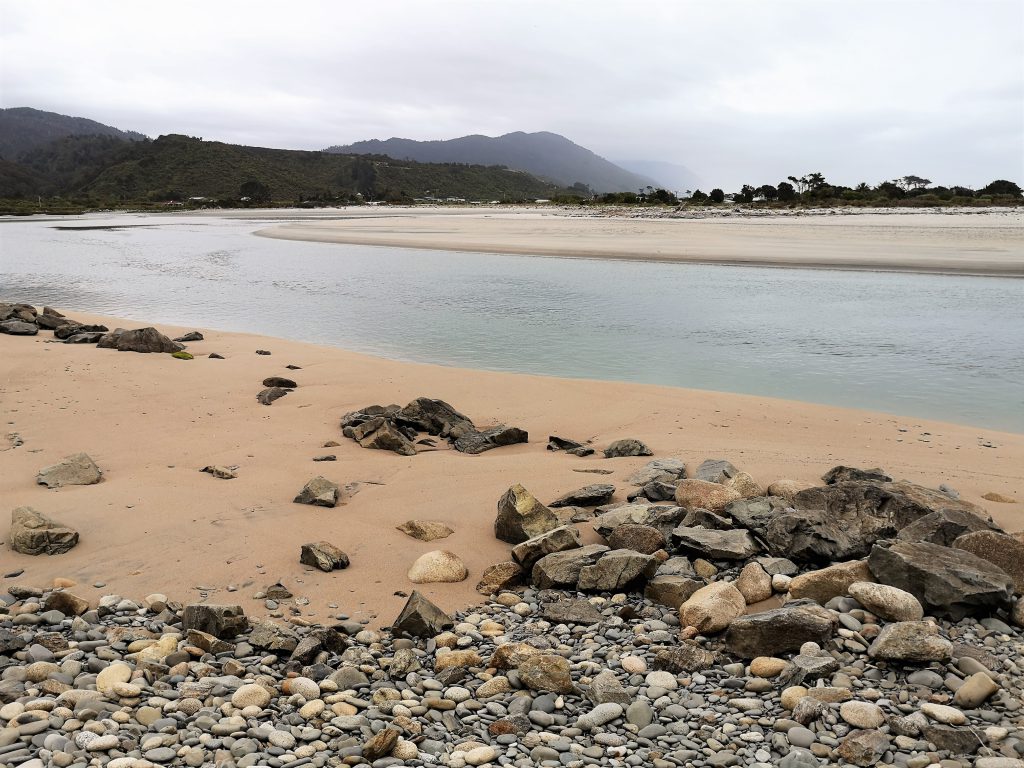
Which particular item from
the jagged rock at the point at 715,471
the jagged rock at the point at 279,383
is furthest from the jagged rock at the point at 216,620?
the jagged rock at the point at 279,383

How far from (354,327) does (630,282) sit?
9.77m

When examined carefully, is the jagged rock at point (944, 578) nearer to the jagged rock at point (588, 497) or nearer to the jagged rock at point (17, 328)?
the jagged rock at point (588, 497)

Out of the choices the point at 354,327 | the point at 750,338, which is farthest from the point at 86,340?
the point at 750,338

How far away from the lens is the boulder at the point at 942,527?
4.85 metres

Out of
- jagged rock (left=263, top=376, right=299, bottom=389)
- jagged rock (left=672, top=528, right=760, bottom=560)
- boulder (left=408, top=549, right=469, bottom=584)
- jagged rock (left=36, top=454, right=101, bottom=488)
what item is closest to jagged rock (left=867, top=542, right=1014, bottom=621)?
jagged rock (left=672, top=528, right=760, bottom=560)

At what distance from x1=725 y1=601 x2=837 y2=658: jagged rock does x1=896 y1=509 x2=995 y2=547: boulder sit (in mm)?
1305

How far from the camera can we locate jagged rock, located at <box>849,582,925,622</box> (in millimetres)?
4016

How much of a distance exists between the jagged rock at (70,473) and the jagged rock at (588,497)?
387 centimetres

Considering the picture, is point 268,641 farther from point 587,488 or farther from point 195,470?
point 195,470

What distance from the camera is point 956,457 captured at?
738 cm

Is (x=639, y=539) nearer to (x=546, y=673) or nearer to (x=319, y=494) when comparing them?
(x=546, y=673)

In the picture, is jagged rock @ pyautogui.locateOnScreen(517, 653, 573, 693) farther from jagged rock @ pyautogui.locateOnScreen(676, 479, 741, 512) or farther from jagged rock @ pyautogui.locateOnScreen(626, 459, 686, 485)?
jagged rock @ pyautogui.locateOnScreen(626, 459, 686, 485)

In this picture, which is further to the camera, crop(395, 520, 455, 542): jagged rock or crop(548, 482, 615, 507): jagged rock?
crop(548, 482, 615, 507): jagged rock

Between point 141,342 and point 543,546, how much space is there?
371 inches
